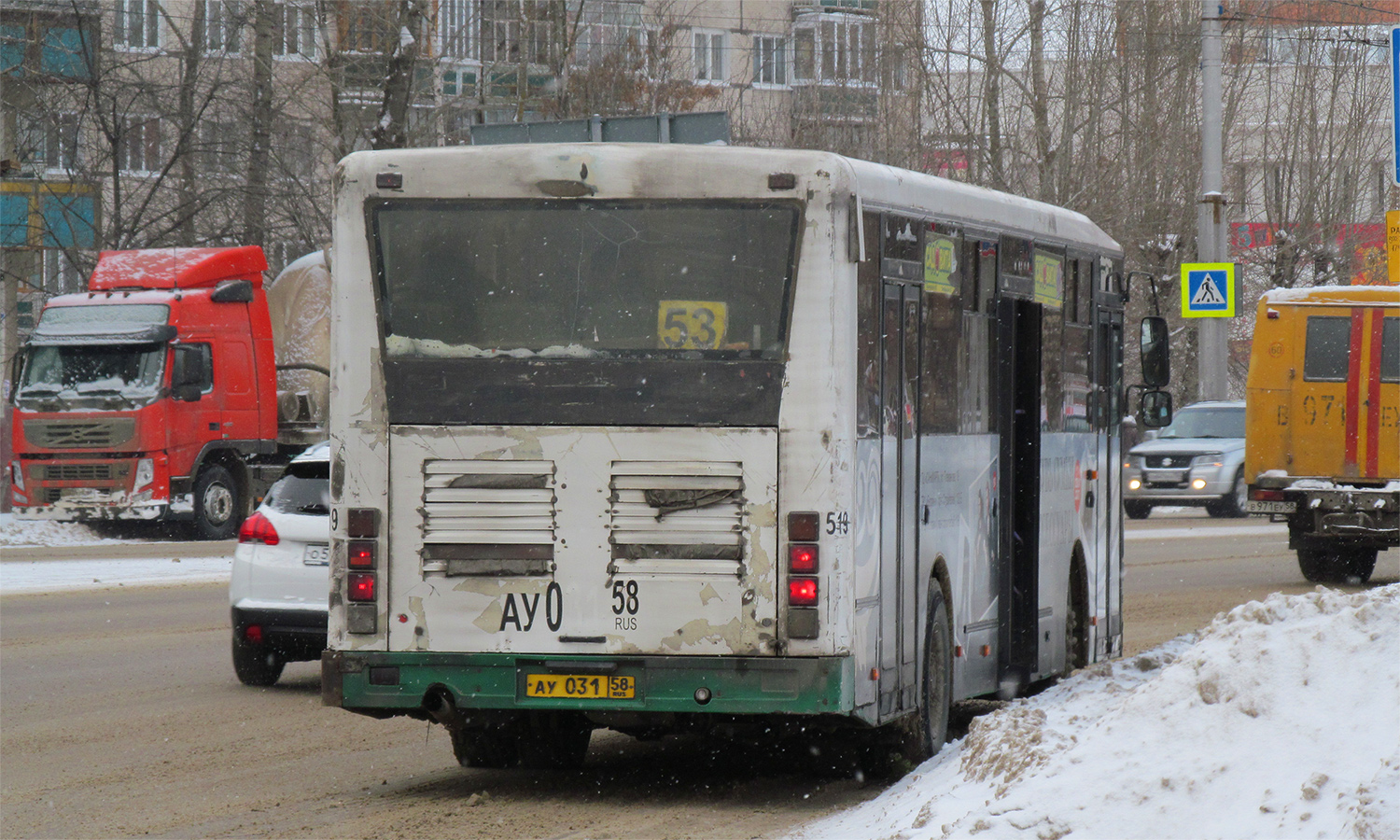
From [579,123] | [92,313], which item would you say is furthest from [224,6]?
[579,123]

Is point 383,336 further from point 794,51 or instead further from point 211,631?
point 794,51

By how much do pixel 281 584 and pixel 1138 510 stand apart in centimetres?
2421

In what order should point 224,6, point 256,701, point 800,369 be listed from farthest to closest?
point 224,6, point 256,701, point 800,369

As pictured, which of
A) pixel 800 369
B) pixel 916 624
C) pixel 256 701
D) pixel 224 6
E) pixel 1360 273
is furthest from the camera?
pixel 1360 273

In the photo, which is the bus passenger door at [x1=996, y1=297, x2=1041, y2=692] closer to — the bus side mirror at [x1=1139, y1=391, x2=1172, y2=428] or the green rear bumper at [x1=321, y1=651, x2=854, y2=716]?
the bus side mirror at [x1=1139, y1=391, x2=1172, y2=428]

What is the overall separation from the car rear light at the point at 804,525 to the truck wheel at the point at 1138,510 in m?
26.7

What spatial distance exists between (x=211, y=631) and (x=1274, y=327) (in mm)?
11707

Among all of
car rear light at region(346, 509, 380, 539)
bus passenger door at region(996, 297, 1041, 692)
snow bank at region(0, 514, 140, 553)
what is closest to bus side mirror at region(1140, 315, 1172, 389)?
bus passenger door at region(996, 297, 1041, 692)

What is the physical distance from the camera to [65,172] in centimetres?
3503

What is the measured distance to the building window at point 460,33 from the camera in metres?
34.5

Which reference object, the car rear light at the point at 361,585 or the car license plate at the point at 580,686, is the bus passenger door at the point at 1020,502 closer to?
the car license plate at the point at 580,686

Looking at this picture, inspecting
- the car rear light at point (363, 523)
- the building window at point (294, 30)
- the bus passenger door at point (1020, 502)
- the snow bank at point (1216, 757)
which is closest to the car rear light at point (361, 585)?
the car rear light at point (363, 523)

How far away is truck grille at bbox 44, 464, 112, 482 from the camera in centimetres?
2720

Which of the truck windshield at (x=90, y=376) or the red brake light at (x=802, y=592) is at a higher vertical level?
the truck windshield at (x=90, y=376)
